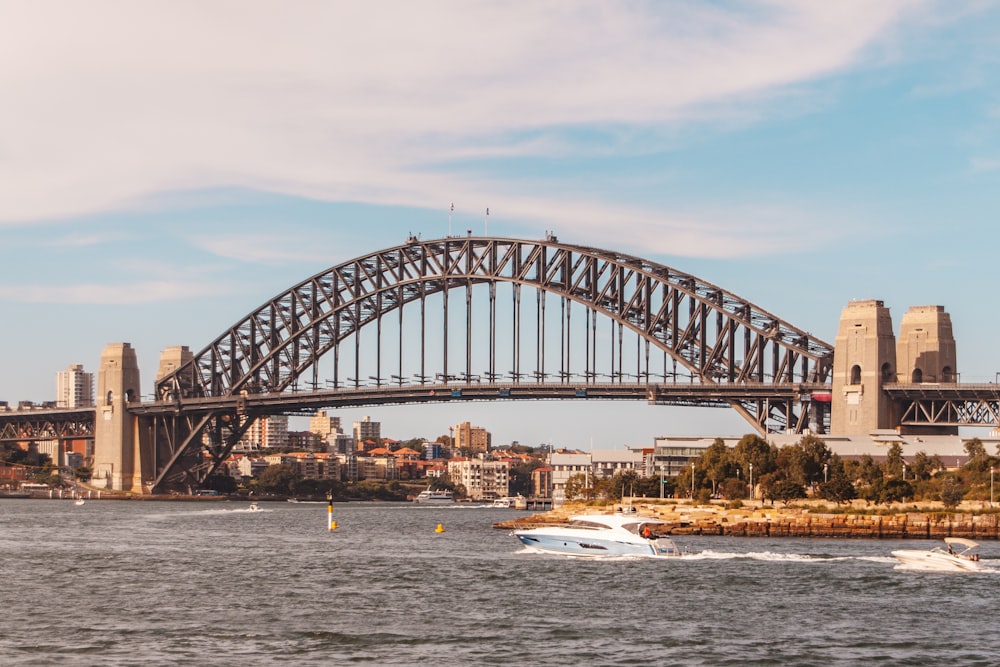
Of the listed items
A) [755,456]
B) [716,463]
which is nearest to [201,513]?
[716,463]

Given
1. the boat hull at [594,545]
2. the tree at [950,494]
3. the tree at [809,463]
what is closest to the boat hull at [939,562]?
the boat hull at [594,545]

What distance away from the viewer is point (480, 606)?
56875 mm

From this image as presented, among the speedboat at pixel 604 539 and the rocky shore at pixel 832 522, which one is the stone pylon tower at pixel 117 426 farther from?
the speedboat at pixel 604 539

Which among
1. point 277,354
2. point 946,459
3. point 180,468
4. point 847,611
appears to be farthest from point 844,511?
point 180,468

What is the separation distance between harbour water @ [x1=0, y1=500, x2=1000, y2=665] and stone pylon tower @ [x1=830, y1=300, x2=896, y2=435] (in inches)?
1491

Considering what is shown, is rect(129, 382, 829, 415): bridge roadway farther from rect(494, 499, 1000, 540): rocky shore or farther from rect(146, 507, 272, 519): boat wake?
rect(494, 499, 1000, 540): rocky shore

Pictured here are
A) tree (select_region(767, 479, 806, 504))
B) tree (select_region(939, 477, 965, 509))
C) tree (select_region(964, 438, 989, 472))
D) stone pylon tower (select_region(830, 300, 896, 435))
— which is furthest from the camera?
stone pylon tower (select_region(830, 300, 896, 435))

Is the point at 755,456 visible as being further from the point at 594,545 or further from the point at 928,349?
the point at 594,545

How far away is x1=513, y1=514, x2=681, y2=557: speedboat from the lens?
7644 centimetres

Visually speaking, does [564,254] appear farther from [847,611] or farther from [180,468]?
[847,611]

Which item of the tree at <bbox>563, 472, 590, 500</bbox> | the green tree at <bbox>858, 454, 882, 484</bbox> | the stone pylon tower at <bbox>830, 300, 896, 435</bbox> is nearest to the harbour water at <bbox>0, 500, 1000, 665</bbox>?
the green tree at <bbox>858, 454, 882, 484</bbox>

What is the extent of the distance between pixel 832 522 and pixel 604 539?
27.6m

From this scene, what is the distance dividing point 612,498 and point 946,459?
25743 millimetres

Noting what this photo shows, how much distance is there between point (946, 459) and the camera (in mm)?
121750
